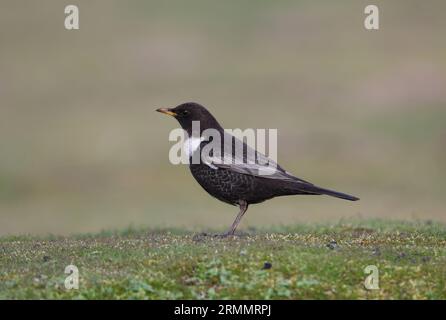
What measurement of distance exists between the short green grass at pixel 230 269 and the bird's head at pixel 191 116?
1.93 m

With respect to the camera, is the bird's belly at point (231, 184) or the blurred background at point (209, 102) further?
the blurred background at point (209, 102)

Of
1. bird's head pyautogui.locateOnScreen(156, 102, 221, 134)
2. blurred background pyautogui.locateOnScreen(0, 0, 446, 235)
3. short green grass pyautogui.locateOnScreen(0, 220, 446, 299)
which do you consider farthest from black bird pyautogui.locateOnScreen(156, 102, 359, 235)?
blurred background pyautogui.locateOnScreen(0, 0, 446, 235)

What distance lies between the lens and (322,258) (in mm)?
11188

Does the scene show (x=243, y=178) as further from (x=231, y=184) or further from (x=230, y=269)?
(x=230, y=269)

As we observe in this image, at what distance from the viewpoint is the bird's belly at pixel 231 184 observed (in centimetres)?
1353

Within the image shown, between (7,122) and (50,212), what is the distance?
34.1ft

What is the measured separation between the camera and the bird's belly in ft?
44.4

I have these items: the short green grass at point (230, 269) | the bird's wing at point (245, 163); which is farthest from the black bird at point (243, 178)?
the short green grass at point (230, 269)

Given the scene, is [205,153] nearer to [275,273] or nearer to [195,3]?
[275,273]

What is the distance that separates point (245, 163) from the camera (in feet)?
44.7

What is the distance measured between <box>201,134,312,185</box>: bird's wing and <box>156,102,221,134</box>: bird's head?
0.67 meters

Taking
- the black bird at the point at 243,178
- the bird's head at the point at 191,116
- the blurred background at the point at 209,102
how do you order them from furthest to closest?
the blurred background at the point at 209,102, the bird's head at the point at 191,116, the black bird at the point at 243,178

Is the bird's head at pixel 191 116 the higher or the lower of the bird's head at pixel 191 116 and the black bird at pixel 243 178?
the higher

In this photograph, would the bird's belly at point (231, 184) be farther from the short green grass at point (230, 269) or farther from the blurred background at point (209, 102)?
the blurred background at point (209, 102)
